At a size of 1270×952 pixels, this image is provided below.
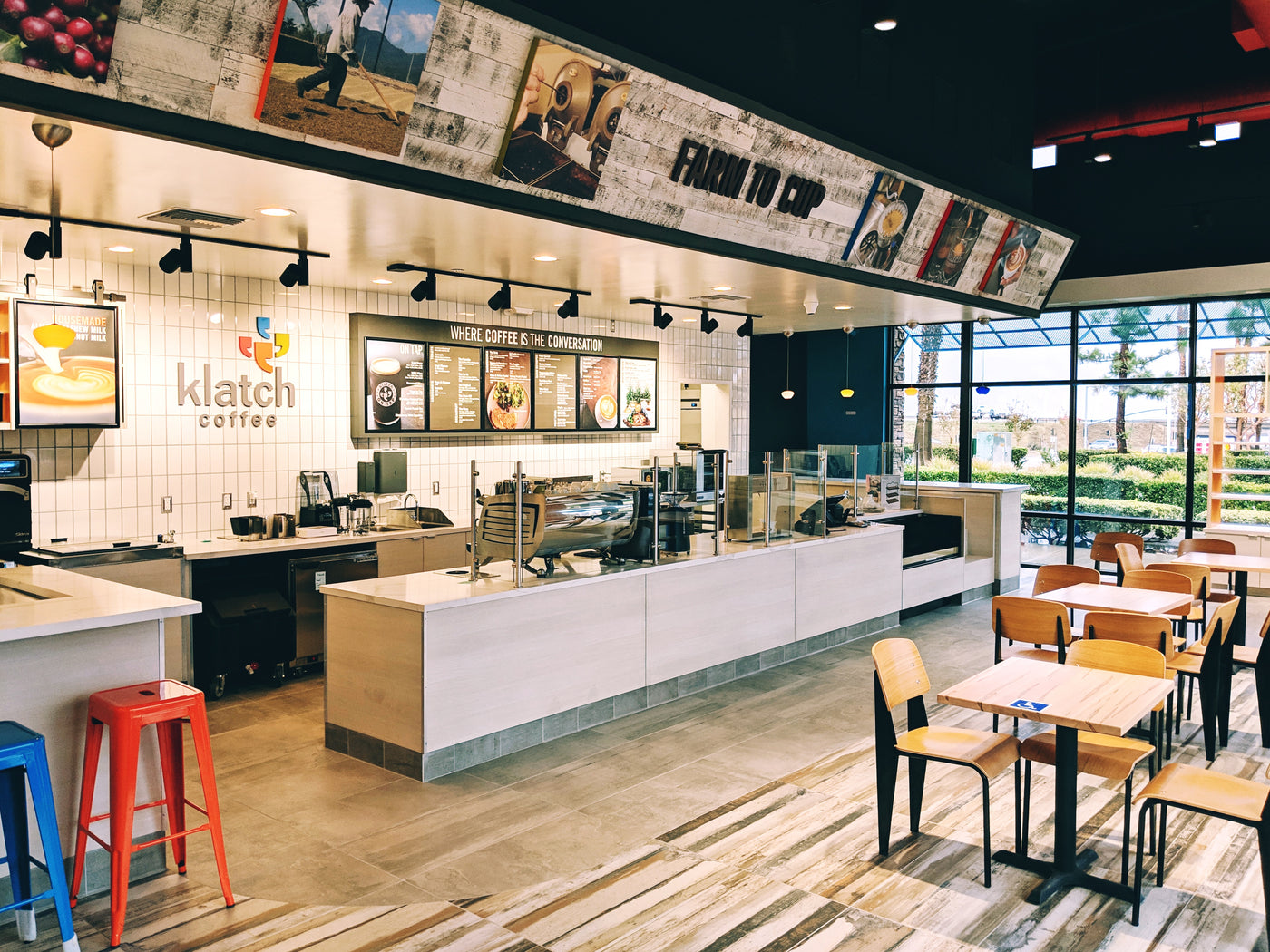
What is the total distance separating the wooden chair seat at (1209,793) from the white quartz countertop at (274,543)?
17.2 feet

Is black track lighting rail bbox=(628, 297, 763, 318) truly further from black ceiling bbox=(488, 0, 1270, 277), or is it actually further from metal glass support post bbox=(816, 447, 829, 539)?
black ceiling bbox=(488, 0, 1270, 277)

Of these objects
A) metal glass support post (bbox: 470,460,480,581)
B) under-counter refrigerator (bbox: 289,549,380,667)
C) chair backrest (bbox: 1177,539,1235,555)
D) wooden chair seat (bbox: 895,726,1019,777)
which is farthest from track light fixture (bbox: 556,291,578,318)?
chair backrest (bbox: 1177,539,1235,555)

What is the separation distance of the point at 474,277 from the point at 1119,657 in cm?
482

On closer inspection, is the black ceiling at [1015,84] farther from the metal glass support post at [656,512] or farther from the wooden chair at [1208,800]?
the wooden chair at [1208,800]

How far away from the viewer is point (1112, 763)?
389 cm

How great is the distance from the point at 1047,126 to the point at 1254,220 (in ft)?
7.88

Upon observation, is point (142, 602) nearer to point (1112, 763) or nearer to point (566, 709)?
point (566, 709)

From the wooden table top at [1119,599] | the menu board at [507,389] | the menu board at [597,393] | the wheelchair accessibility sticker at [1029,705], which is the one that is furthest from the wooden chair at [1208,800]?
the menu board at [597,393]

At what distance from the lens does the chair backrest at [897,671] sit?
3.97 meters

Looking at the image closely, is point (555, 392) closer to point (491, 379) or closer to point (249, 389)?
point (491, 379)

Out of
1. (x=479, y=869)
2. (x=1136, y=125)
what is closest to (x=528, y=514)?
(x=479, y=869)

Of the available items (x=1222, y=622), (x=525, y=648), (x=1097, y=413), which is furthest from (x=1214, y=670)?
(x=1097, y=413)

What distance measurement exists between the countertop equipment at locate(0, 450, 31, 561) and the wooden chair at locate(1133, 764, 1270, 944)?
6.07 m

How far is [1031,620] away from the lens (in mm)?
5289
